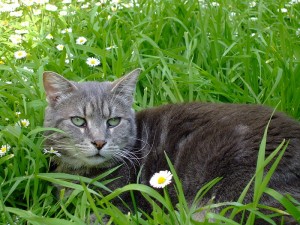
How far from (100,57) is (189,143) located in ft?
4.74

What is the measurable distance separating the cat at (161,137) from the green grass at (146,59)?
0.17 metres

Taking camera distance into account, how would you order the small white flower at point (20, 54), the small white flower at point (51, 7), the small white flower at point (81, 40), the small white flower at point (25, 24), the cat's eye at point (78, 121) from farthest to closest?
the small white flower at point (51, 7), the small white flower at point (25, 24), the small white flower at point (81, 40), the small white flower at point (20, 54), the cat's eye at point (78, 121)

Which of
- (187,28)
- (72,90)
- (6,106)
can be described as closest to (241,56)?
(187,28)

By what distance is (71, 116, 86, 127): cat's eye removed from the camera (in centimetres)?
338

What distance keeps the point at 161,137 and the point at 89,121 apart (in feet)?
1.40

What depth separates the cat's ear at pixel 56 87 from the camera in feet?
11.3

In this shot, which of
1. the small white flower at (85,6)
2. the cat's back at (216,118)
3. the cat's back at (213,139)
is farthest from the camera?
the small white flower at (85,6)

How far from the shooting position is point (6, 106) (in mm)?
3803

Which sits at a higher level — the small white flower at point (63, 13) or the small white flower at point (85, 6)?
the small white flower at point (63, 13)

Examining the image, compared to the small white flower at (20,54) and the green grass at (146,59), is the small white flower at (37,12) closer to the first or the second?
the green grass at (146,59)

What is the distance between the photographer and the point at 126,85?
359cm

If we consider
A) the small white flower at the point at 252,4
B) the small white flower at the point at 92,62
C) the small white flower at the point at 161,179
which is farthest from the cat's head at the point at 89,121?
the small white flower at the point at 252,4

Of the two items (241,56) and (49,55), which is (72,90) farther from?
(241,56)

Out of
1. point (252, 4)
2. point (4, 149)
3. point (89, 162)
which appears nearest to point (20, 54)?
point (4, 149)
